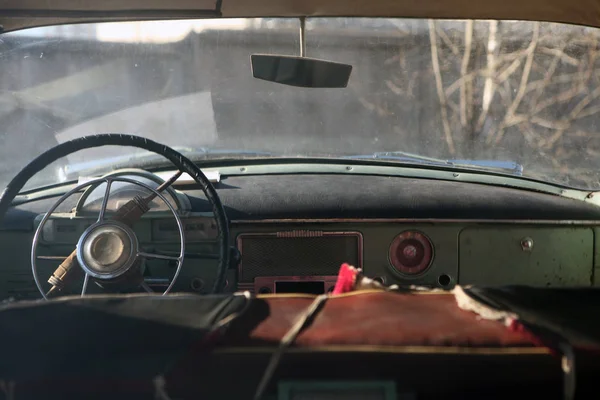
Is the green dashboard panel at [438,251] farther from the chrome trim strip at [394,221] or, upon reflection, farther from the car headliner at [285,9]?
the car headliner at [285,9]

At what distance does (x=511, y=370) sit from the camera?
1.50 meters

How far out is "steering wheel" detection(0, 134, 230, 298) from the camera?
8.38 feet

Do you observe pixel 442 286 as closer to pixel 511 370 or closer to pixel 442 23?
pixel 442 23

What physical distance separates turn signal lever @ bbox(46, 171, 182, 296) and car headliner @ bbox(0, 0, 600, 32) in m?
0.66

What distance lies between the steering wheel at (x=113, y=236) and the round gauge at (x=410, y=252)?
777mm

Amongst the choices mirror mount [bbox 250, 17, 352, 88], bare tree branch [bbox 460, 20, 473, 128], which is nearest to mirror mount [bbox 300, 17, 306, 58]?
mirror mount [bbox 250, 17, 352, 88]

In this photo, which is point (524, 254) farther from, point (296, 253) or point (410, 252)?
point (296, 253)

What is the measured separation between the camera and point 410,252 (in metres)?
3.03

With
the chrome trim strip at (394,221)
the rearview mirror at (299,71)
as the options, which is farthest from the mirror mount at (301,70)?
the chrome trim strip at (394,221)

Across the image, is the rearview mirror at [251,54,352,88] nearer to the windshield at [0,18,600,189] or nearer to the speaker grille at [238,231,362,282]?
the windshield at [0,18,600,189]

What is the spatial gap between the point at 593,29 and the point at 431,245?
1107mm

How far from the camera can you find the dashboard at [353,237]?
2943 mm

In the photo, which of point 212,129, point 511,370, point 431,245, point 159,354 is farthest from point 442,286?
point 159,354

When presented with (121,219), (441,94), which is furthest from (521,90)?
(121,219)
